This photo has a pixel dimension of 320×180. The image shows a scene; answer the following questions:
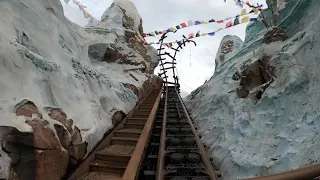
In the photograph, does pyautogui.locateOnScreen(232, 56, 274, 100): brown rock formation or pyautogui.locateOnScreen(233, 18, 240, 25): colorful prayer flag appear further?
pyautogui.locateOnScreen(233, 18, 240, 25): colorful prayer flag

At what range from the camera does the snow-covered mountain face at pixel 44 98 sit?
226 cm

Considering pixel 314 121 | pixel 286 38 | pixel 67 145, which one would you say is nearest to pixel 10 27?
pixel 67 145

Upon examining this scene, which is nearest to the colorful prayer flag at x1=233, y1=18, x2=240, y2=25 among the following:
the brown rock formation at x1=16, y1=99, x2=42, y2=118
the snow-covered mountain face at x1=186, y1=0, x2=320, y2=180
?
the snow-covered mountain face at x1=186, y1=0, x2=320, y2=180

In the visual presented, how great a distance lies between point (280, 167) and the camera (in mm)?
2994

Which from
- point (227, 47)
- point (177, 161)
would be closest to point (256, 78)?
point (177, 161)

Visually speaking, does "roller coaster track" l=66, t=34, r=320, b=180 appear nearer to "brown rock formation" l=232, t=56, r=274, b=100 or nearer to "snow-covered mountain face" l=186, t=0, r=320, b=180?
"snow-covered mountain face" l=186, t=0, r=320, b=180

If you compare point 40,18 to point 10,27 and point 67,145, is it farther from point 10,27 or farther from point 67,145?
point 67,145

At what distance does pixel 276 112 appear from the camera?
407cm

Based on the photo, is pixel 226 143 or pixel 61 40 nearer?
pixel 226 143

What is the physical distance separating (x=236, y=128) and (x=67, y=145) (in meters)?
3.45

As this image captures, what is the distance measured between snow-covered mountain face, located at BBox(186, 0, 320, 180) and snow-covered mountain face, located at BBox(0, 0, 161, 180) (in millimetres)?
2514

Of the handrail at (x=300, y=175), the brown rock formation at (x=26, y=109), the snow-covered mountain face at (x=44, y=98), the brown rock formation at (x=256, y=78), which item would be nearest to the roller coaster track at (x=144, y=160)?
the snow-covered mountain face at (x=44, y=98)

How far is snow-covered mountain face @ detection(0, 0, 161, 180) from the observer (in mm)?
2260

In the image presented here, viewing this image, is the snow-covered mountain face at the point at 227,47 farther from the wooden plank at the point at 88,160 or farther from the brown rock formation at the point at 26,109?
the brown rock formation at the point at 26,109
